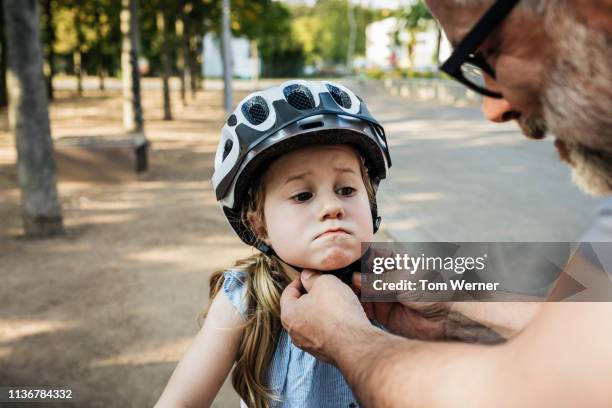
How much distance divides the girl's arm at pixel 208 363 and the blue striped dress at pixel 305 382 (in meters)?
0.07

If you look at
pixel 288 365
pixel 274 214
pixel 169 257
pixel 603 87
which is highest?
pixel 603 87

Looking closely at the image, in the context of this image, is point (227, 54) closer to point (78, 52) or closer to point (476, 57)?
point (476, 57)

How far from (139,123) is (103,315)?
31.2ft

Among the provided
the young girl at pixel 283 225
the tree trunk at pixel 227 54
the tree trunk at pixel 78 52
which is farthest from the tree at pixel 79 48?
the young girl at pixel 283 225

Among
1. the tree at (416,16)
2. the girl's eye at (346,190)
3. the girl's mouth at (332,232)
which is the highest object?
the tree at (416,16)

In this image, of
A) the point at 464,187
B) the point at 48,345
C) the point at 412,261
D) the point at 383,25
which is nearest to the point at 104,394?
the point at 48,345

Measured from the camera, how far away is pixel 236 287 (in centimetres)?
213

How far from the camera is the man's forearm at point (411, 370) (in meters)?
Result: 1.12

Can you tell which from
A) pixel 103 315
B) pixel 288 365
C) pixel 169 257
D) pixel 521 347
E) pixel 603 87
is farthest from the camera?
pixel 169 257

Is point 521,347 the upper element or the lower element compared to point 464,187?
upper

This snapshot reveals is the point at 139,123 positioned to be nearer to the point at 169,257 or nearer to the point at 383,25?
the point at 169,257

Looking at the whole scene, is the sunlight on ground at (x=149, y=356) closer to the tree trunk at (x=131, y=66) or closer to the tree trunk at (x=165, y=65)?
the tree trunk at (x=131, y=66)

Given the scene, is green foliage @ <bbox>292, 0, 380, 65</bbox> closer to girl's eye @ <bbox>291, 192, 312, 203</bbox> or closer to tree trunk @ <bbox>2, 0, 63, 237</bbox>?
tree trunk @ <bbox>2, 0, 63, 237</bbox>

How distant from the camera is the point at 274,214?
2041 mm
